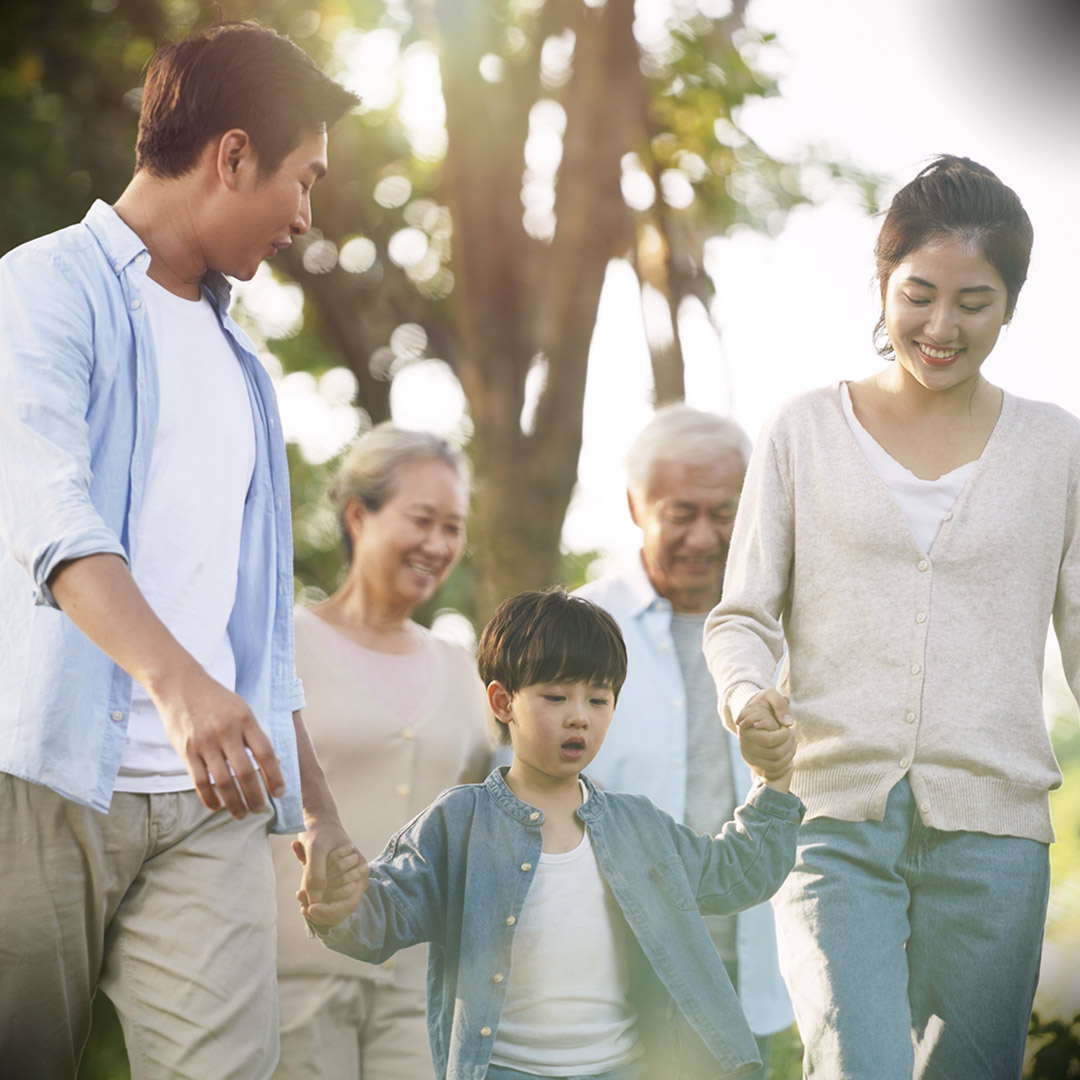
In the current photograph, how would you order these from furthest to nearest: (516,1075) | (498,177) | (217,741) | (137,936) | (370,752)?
1. (498,177)
2. (370,752)
3. (516,1075)
4. (137,936)
5. (217,741)

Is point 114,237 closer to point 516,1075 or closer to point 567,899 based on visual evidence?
point 567,899

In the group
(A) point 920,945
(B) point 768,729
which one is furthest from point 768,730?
(A) point 920,945

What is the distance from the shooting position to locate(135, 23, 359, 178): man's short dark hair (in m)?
2.32

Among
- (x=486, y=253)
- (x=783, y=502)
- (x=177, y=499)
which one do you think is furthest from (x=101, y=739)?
(x=486, y=253)

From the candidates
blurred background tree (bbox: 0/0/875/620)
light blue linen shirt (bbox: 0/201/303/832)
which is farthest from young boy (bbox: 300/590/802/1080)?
blurred background tree (bbox: 0/0/875/620)

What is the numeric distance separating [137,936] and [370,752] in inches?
53.1

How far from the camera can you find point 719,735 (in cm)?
346

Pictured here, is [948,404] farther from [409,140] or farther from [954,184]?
[409,140]

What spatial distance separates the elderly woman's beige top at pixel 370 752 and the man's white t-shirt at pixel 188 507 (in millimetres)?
1213

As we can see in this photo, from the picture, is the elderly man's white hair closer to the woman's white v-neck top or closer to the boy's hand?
the woman's white v-neck top

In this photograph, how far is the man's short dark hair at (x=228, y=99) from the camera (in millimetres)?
2324

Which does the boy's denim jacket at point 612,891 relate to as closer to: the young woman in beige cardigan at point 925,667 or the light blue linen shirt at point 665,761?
the young woman in beige cardigan at point 925,667

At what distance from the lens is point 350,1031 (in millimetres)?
3316

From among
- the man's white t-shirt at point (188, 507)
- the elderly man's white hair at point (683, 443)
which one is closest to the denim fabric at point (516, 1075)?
the man's white t-shirt at point (188, 507)
